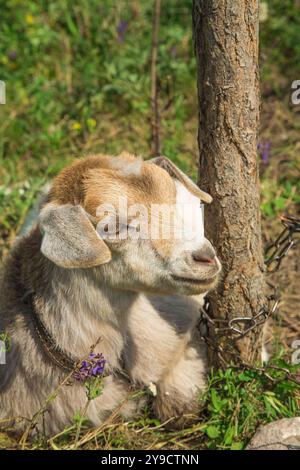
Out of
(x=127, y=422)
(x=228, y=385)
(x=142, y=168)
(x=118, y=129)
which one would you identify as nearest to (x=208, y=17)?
(x=142, y=168)

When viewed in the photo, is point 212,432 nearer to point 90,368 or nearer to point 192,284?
point 90,368

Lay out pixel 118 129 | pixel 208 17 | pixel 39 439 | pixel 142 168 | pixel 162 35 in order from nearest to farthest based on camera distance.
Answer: pixel 208 17, pixel 142 168, pixel 39 439, pixel 118 129, pixel 162 35

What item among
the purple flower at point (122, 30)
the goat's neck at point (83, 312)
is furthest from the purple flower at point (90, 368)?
the purple flower at point (122, 30)

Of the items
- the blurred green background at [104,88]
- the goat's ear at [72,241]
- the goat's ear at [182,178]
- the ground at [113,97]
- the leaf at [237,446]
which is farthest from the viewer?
the blurred green background at [104,88]

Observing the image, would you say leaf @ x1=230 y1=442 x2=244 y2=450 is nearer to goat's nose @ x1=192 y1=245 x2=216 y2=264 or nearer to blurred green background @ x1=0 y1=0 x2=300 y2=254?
goat's nose @ x1=192 y1=245 x2=216 y2=264

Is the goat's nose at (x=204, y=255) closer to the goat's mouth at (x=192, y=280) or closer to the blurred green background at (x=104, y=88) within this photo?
the goat's mouth at (x=192, y=280)

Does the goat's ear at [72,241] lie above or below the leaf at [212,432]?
above

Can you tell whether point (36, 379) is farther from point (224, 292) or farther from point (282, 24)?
point (282, 24)

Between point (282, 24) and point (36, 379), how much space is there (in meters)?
4.13

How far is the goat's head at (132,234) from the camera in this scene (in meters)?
2.99

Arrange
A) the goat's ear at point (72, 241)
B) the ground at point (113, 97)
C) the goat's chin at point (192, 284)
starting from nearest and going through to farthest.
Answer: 1. the goat's ear at point (72, 241)
2. the goat's chin at point (192, 284)
3. the ground at point (113, 97)

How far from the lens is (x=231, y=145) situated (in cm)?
311

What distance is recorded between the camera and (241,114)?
3.08 meters

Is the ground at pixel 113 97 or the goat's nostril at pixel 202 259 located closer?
the goat's nostril at pixel 202 259
